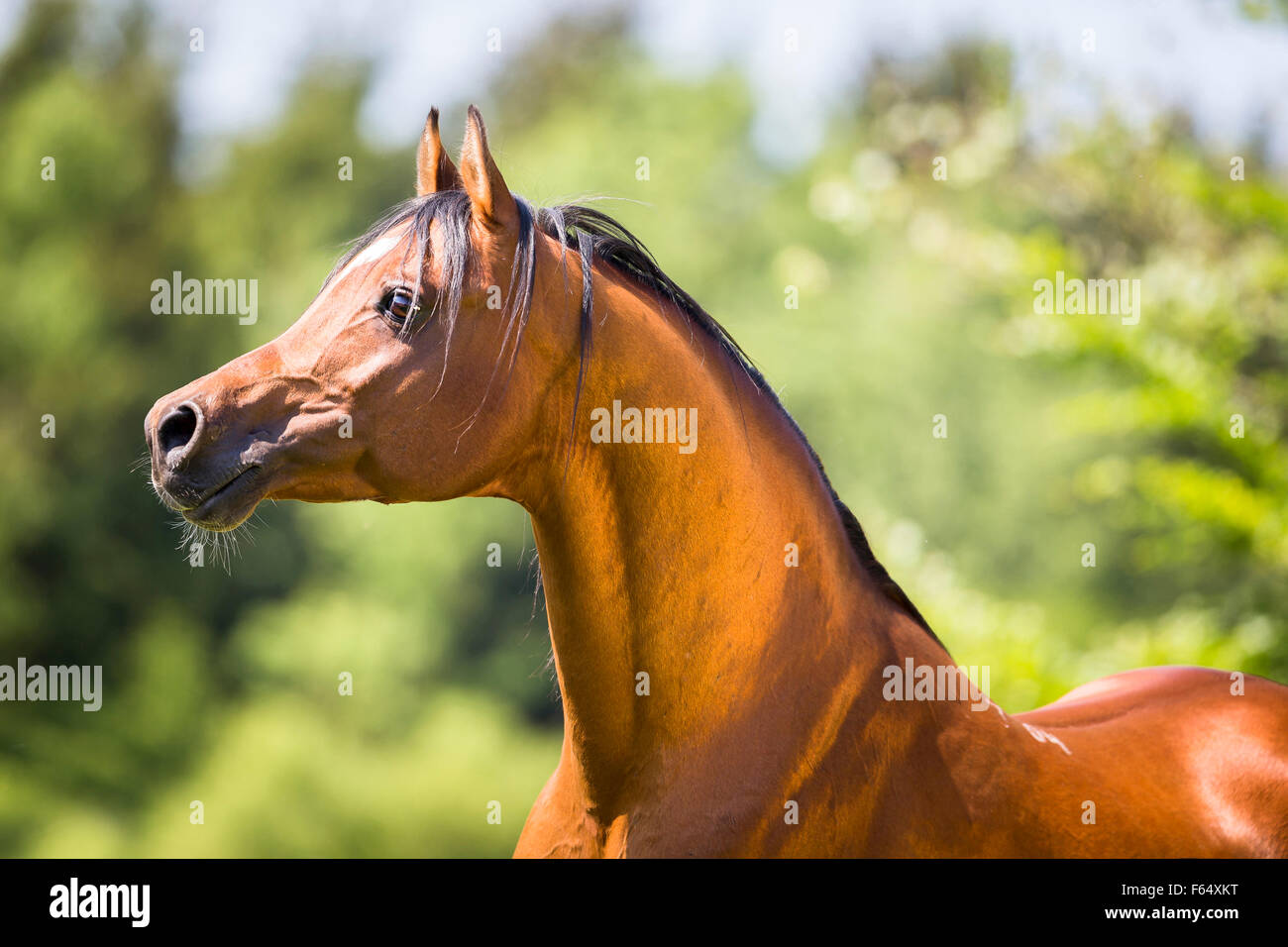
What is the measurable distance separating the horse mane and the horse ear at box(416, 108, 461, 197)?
5.6 inches

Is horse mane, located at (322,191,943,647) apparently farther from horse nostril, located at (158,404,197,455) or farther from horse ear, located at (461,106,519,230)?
horse nostril, located at (158,404,197,455)

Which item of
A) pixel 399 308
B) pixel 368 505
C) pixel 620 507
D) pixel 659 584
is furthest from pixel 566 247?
pixel 368 505

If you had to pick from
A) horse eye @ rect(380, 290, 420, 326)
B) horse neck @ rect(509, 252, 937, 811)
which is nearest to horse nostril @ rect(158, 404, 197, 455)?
horse eye @ rect(380, 290, 420, 326)

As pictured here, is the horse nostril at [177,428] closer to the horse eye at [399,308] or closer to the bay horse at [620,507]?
the bay horse at [620,507]

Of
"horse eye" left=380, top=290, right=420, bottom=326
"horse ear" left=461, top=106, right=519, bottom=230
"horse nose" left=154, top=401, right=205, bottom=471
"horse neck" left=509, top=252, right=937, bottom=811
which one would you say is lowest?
"horse neck" left=509, top=252, right=937, bottom=811

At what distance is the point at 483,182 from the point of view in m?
2.04

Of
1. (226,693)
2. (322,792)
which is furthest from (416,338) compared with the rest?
(226,693)

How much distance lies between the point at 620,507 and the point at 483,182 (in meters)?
0.63

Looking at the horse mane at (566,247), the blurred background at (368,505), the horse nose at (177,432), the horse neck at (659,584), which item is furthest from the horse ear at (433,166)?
the blurred background at (368,505)

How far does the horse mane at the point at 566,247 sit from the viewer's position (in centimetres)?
203

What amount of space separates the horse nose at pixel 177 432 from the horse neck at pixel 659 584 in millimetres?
589

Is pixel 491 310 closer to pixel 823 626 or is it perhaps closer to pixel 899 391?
pixel 823 626

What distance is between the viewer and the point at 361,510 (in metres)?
13.3

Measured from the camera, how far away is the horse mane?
6.64 ft
